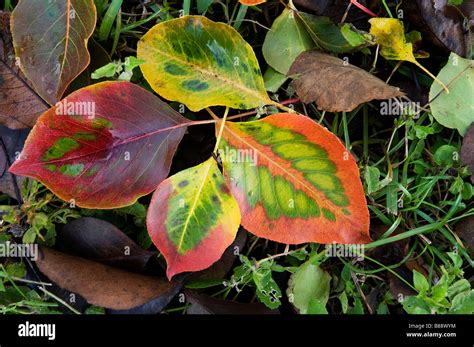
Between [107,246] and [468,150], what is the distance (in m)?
0.67

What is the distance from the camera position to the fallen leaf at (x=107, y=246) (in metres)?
1.04

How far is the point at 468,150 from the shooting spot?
1.07 m

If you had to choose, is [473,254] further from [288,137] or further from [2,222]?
[2,222]


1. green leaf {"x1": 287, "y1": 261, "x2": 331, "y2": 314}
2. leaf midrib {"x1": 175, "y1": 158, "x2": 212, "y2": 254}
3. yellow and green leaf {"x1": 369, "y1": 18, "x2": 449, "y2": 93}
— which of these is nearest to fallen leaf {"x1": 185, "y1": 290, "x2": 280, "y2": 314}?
green leaf {"x1": 287, "y1": 261, "x2": 331, "y2": 314}

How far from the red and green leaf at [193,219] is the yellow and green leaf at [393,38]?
385mm

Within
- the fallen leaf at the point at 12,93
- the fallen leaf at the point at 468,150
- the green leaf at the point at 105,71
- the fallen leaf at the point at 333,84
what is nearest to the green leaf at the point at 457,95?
the fallen leaf at the point at 468,150

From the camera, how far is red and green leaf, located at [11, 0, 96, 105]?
3.15 feet

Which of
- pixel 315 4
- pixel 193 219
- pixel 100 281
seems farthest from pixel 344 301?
pixel 315 4

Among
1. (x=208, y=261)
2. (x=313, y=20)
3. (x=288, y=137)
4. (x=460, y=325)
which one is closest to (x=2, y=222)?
(x=208, y=261)

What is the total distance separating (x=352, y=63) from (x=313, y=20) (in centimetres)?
12

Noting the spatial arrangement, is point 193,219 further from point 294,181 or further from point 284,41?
point 284,41

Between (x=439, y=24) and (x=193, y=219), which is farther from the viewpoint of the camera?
(x=439, y=24)

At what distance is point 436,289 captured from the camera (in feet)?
3.20

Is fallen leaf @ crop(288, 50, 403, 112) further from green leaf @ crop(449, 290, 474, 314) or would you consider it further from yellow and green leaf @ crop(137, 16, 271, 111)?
green leaf @ crop(449, 290, 474, 314)
